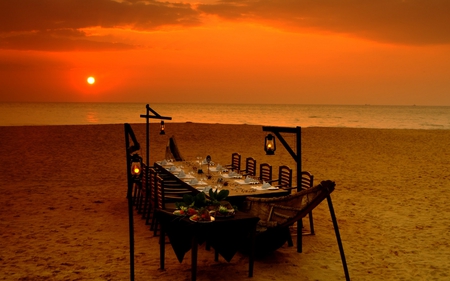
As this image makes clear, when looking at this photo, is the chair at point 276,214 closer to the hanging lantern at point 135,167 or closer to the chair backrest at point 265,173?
the hanging lantern at point 135,167

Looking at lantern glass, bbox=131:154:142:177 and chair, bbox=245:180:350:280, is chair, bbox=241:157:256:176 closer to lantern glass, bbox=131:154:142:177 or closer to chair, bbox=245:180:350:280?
chair, bbox=245:180:350:280

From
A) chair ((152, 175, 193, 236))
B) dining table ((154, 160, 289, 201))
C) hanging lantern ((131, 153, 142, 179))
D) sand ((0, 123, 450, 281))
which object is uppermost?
hanging lantern ((131, 153, 142, 179))

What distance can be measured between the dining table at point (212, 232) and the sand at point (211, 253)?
46cm

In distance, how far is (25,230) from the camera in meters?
7.98

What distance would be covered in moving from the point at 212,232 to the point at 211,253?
139 centimetres

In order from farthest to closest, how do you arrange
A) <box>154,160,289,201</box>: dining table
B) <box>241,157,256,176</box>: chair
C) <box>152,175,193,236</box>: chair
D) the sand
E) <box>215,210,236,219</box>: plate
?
<box>241,157,256,176</box>: chair
<box>154,160,289,201</box>: dining table
<box>152,175,193,236</box>: chair
the sand
<box>215,210,236,219</box>: plate

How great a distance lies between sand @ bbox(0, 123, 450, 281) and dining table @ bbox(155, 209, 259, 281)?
1.52 feet

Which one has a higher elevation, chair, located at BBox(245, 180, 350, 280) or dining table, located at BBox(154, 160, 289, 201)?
dining table, located at BBox(154, 160, 289, 201)

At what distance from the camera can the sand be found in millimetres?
6215

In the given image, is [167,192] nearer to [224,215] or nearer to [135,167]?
[224,215]

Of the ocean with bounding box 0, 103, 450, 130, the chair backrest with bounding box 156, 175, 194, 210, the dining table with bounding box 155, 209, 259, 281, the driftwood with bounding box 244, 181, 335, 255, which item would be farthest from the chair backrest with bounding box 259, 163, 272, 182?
the ocean with bounding box 0, 103, 450, 130

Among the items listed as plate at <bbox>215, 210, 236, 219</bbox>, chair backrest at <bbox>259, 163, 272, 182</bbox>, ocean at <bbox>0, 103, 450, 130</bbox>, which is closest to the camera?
plate at <bbox>215, 210, 236, 219</bbox>

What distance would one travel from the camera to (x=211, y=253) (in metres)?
6.89

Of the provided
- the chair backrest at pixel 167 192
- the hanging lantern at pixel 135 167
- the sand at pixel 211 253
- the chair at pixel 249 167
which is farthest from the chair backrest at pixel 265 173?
the hanging lantern at pixel 135 167
